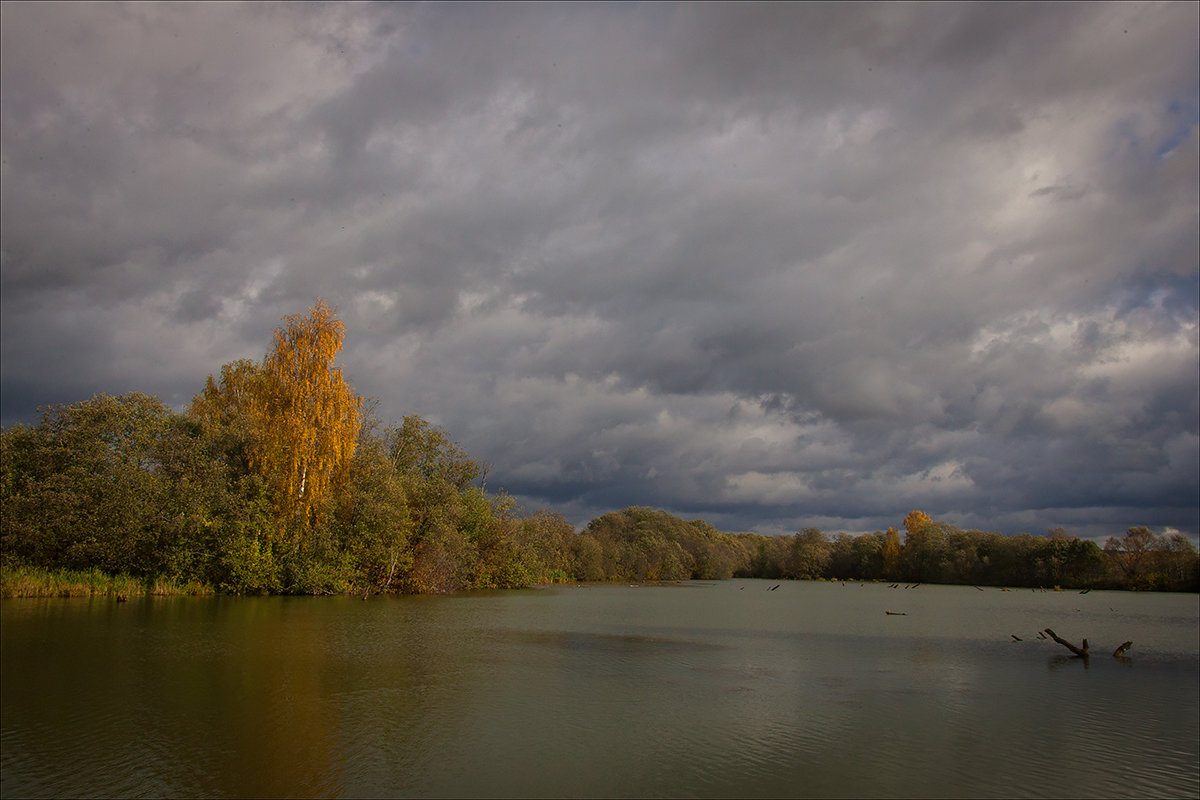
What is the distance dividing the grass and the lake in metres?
5.39

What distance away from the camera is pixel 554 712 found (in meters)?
15.9

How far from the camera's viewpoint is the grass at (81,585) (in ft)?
114

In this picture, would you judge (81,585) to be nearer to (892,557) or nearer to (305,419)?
(305,419)

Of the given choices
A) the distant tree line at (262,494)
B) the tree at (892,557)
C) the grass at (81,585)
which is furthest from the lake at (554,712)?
the tree at (892,557)

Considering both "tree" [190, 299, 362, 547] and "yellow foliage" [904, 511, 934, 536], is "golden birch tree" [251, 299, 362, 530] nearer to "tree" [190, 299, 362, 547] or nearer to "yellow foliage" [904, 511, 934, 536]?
"tree" [190, 299, 362, 547]

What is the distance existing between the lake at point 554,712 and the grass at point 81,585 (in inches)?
212

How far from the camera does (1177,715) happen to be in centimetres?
1852

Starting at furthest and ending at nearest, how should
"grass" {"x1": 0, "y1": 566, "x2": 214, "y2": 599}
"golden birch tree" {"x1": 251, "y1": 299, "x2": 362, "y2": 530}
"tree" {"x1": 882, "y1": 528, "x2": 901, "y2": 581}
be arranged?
1. "tree" {"x1": 882, "y1": 528, "x2": 901, "y2": 581}
2. "golden birch tree" {"x1": 251, "y1": 299, "x2": 362, "y2": 530}
3. "grass" {"x1": 0, "y1": 566, "x2": 214, "y2": 599}

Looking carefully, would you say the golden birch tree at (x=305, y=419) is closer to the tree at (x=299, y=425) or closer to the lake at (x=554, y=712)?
the tree at (x=299, y=425)

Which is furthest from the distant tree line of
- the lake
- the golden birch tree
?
the lake

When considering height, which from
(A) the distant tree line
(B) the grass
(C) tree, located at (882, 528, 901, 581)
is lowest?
(C) tree, located at (882, 528, 901, 581)

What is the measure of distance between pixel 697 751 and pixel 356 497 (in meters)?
38.2

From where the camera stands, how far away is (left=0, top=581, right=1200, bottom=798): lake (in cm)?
1155

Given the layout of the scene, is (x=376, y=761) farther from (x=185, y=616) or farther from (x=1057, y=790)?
(x=185, y=616)
